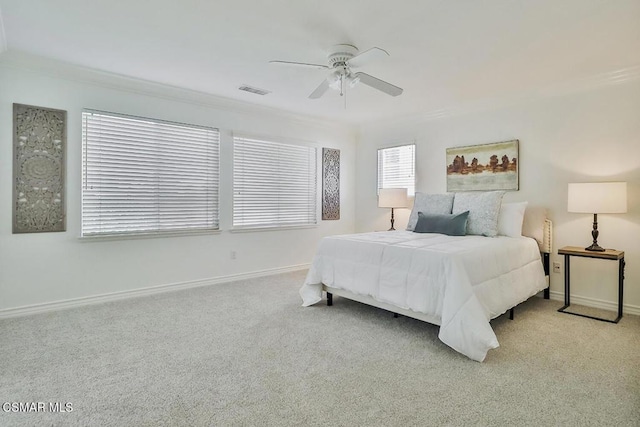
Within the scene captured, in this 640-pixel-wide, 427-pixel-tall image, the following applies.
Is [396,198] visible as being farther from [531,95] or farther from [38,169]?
[38,169]

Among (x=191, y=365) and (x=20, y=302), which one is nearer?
(x=191, y=365)

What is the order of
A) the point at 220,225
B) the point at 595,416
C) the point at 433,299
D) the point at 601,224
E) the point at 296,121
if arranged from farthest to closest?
the point at 296,121, the point at 220,225, the point at 601,224, the point at 433,299, the point at 595,416

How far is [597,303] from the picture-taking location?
3.58 meters

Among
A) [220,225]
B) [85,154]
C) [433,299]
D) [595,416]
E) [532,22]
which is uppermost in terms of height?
[532,22]

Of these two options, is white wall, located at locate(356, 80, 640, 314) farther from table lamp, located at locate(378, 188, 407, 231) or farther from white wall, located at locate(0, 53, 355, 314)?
white wall, located at locate(0, 53, 355, 314)

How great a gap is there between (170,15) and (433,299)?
9.17 ft

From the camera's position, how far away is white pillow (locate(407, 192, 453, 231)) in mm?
4184

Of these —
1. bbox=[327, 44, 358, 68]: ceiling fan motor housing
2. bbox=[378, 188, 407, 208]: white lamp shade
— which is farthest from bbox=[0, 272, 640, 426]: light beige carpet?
bbox=[327, 44, 358, 68]: ceiling fan motor housing

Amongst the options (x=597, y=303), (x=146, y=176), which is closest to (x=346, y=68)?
(x=146, y=176)

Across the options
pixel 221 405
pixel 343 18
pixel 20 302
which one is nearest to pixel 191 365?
pixel 221 405

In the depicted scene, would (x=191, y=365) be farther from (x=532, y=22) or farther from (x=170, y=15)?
(x=532, y=22)

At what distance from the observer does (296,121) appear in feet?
17.2

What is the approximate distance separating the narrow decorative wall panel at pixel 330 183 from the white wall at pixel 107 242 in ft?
2.51

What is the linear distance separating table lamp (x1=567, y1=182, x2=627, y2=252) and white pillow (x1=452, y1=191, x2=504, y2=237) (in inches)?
26.1
